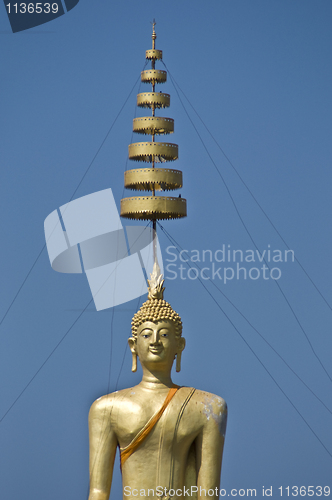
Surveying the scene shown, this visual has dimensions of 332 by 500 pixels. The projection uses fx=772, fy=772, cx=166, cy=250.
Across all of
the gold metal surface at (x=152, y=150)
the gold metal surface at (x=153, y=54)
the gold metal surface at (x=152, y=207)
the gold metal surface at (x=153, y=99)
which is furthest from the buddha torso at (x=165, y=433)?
the gold metal surface at (x=153, y=54)

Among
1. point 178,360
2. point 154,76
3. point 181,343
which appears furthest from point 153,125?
point 178,360

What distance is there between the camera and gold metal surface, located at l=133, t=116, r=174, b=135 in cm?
814

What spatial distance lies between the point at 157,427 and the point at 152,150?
282 centimetres

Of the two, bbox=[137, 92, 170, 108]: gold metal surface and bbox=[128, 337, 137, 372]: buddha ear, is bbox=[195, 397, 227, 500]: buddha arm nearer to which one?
bbox=[128, 337, 137, 372]: buddha ear

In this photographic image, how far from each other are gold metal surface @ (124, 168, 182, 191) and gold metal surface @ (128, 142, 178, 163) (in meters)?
0.18

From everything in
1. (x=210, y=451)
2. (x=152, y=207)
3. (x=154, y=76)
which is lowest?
(x=210, y=451)

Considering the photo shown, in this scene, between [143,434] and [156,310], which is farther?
[156,310]

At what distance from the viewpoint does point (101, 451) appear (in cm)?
745

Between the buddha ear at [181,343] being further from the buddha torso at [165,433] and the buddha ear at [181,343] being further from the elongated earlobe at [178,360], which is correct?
the buddha torso at [165,433]

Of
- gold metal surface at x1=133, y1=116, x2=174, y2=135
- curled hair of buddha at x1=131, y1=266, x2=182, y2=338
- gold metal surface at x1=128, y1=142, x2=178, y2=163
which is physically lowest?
curled hair of buddha at x1=131, y1=266, x2=182, y2=338

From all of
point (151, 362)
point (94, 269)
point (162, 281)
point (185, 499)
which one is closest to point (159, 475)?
point (185, 499)

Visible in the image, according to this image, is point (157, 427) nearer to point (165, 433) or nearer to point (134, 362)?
point (165, 433)

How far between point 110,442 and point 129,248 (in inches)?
87.6

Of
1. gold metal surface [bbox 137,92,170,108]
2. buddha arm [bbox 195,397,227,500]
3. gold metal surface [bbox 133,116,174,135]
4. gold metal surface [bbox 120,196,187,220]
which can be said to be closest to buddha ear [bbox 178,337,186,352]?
buddha arm [bbox 195,397,227,500]
